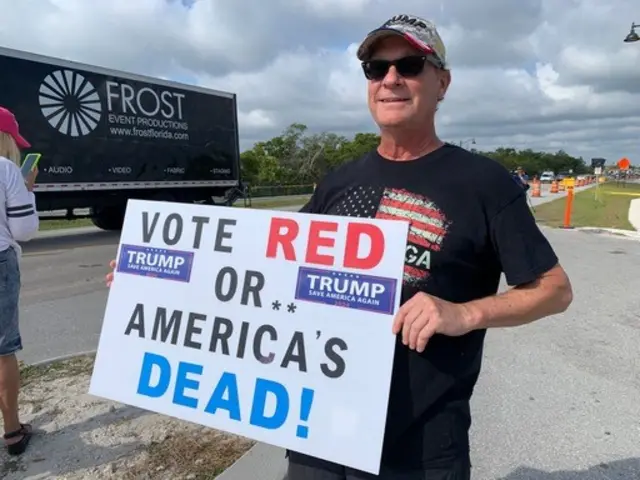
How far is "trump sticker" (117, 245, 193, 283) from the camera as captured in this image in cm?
199

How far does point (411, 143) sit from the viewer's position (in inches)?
67.0

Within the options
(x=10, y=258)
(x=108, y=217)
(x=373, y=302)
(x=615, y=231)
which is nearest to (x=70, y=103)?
(x=108, y=217)

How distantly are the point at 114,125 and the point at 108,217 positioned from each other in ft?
11.2

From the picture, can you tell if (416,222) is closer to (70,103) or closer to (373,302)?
(373,302)

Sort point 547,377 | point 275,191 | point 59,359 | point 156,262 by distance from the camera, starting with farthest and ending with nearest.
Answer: point 275,191
point 59,359
point 547,377
point 156,262

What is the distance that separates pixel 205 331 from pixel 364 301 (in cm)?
62

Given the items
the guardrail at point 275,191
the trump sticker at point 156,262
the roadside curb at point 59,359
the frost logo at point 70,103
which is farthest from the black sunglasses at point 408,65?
the guardrail at point 275,191

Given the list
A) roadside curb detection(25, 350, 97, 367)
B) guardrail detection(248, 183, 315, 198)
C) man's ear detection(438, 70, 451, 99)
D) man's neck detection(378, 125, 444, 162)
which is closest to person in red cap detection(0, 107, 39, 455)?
roadside curb detection(25, 350, 97, 367)

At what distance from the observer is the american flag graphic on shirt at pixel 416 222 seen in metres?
1.58

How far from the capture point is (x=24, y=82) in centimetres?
1148

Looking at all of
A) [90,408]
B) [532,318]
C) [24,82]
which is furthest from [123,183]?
[532,318]

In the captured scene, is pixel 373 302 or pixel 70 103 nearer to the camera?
pixel 373 302

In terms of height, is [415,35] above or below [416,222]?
above

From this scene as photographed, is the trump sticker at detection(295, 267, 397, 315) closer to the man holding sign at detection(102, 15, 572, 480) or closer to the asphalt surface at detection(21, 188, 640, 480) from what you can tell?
the man holding sign at detection(102, 15, 572, 480)
